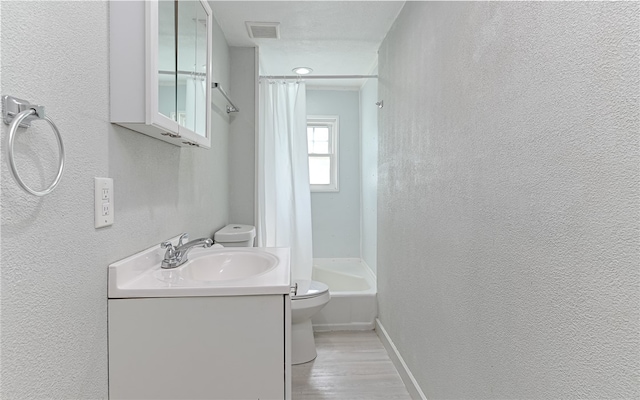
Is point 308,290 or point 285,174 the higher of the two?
point 285,174

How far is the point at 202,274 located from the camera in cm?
149

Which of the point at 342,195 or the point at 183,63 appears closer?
the point at 183,63

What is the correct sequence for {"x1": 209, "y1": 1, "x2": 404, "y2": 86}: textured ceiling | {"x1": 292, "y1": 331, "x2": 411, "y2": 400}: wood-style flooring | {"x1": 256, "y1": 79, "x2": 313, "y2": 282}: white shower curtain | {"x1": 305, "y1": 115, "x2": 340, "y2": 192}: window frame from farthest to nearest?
1. {"x1": 305, "y1": 115, "x2": 340, "y2": 192}: window frame
2. {"x1": 256, "y1": 79, "x2": 313, "y2": 282}: white shower curtain
3. {"x1": 209, "y1": 1, "x2": 404, "y2": 86}: textured ceiling
4. {"x1": 292, "y1": 331, "x2": 411, "y2": 400}: wood-style flooring

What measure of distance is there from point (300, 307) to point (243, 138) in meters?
1.44

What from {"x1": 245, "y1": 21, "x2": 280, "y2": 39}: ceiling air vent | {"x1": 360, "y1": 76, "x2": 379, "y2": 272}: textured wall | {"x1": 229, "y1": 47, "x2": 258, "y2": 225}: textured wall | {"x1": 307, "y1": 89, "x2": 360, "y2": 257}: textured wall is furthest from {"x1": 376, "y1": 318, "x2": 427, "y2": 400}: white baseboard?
{"x1": 245, "y1": 21, "x2": 280, "y2": 39}: ceiling air vent

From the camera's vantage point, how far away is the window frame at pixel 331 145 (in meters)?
4.04

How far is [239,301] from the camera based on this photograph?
103 cm

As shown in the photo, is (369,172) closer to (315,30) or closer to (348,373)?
(315,30)

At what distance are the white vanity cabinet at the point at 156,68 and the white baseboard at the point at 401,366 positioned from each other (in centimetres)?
161

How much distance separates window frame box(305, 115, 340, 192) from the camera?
4.04 meters

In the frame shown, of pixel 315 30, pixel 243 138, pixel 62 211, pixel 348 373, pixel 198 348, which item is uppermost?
pixel 315 30

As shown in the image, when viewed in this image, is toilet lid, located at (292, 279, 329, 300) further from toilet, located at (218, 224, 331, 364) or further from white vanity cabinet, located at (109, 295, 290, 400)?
white vanity cabinet, located at (109, 295, 290, 400)

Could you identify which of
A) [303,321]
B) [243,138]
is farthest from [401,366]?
[243,138]

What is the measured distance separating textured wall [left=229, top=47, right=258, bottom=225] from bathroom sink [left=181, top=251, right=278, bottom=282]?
135cm
